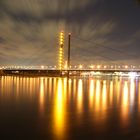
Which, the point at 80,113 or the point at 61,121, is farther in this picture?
the point at 80,113

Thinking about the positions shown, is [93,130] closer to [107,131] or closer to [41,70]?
[107,131]

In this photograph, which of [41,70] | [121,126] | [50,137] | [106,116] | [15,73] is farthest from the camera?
[15,73]

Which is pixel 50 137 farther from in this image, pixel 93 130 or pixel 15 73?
pixel 15 73

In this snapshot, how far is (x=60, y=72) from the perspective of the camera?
2571 inches

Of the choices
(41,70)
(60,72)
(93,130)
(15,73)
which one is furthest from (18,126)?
(15,73)

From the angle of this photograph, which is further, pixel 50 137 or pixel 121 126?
pixel 121 126

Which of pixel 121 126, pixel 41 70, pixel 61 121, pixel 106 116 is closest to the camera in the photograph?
pixel 121 126

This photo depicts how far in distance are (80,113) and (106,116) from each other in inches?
50.3

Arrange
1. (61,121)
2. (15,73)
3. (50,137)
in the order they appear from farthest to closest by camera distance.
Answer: (15,73) < (61,121) < (50,137)

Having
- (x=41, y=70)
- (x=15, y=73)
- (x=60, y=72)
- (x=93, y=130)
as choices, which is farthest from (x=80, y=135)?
(x=15, y=73)

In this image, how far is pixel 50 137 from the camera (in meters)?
9.01

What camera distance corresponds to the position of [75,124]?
11.1 metres

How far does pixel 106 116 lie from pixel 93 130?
10.1 ft

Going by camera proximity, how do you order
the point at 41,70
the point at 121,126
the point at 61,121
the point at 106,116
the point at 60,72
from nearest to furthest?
1. the point at 121,126
2. the point at 61,121
3. the point at 106,116
4. the point at 60,72
5. the point at 41,70
